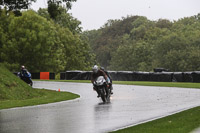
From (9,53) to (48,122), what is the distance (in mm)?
58990

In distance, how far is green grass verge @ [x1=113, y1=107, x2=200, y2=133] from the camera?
35.5ft

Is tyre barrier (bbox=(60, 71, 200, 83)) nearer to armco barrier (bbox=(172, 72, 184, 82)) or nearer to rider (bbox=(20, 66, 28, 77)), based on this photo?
armco barrier (bbox=(172, 72, 184, 82))

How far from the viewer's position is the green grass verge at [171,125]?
10827 mm

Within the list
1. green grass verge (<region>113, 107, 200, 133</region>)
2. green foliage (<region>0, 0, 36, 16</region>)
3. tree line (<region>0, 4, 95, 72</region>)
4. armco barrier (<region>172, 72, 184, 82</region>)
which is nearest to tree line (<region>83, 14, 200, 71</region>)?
tree line (<region>0, 4, 95, 72</region>)

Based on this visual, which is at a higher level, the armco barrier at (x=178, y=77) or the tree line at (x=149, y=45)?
the tree line at (x=149, y=45)

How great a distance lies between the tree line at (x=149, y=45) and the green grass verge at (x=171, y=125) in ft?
259

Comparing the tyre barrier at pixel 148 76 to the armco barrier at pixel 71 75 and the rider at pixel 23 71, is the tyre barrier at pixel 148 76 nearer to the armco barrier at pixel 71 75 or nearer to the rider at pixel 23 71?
the armco barrier at pixel 71 75

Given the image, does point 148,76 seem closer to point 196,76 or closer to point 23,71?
point 196,76

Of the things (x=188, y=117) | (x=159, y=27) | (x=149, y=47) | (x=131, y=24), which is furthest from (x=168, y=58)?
(x=188, y=117)

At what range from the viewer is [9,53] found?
70.9 m

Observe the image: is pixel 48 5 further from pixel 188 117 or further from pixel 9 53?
pixel 9 53

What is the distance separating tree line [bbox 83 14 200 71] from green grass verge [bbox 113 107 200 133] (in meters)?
78.9

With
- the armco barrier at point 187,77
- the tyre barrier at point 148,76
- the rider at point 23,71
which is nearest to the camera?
the rider at point 23,71

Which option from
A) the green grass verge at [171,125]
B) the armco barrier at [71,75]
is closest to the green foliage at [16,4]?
the green grass verge at [171,125]
